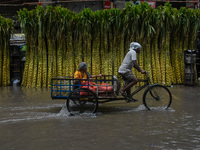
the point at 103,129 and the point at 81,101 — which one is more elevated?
the point at 81,101

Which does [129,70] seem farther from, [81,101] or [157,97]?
[81,101]

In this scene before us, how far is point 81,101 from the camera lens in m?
5.95

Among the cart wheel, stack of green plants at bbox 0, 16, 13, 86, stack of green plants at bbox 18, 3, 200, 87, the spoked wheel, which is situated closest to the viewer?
the cart wheel

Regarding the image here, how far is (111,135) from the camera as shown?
4000mm

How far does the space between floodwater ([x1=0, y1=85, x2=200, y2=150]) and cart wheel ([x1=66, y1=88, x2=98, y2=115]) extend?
0.68ft

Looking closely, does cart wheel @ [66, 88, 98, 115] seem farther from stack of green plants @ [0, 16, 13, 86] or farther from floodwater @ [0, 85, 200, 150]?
stack of green plants @ [0, 16, 13, 86]

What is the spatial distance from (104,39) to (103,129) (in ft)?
27.0

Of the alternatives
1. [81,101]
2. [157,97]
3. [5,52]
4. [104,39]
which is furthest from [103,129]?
[5,52]

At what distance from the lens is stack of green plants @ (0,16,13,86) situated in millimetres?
13098

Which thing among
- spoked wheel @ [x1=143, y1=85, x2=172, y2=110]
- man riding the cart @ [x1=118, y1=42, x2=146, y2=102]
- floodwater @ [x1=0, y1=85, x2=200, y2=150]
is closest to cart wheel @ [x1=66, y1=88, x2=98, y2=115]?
floodwater @ [x1=0, y1=85, x2=200, y2=150]

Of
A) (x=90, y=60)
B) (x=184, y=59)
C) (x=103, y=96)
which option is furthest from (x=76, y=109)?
(x=184, y=59)

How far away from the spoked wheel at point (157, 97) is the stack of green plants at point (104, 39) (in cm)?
573

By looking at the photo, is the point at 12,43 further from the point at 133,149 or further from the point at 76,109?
the point at 133,149

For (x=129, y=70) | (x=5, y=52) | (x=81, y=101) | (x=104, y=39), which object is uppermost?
(x=104, y=39)
